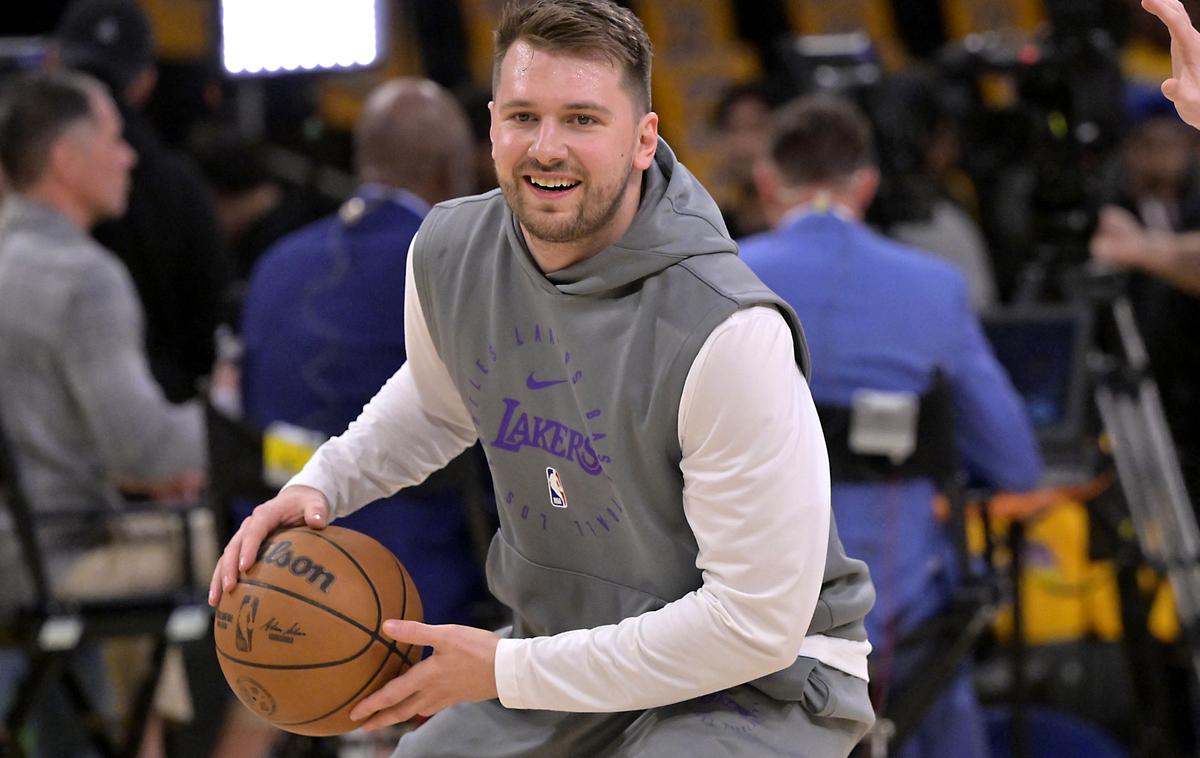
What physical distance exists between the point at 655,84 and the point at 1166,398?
5588 millimetres

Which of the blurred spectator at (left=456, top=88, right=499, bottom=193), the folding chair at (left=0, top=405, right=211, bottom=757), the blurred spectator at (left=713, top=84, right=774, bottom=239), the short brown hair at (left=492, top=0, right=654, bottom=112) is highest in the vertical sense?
the short brown hair at (left=492, top=0, right=654, bottom=112)

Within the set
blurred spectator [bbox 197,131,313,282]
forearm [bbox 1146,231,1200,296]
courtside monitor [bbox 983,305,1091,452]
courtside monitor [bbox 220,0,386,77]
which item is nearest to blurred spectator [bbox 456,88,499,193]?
courtside monitor [bbox 220,0,386,77]

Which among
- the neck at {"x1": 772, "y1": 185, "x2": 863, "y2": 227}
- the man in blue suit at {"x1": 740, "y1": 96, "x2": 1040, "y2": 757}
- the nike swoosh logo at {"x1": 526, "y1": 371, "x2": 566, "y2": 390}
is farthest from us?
the neck at {"x1": 772, "y1": 185, "x2": 863, "y2": 227}

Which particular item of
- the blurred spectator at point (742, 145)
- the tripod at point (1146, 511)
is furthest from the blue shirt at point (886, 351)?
the blurred spectator at point (742, 145)

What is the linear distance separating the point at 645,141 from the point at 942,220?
4.65 metres

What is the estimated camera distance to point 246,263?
20.4 ft

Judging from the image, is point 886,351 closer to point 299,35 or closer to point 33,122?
point 33,122

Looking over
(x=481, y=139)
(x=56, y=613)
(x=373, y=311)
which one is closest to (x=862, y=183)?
(x=373, y=311)

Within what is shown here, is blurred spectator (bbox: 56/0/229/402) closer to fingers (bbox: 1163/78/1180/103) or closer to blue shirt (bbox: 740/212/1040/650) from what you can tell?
blue shirt (bbox: 740/212/1040/650)

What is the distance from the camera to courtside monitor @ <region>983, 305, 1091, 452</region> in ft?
14.6

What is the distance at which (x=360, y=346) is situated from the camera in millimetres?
3746

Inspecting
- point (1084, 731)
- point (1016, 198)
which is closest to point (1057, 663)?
point (1084, 731)

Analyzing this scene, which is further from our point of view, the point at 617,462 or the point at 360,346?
the point at 360,346

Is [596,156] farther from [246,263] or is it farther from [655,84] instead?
[655,84]
